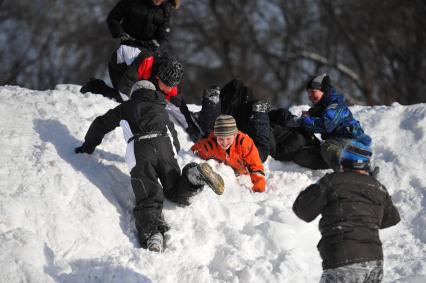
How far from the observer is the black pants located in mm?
5523

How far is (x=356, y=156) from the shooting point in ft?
14.6

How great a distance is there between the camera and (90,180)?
5.96 metres

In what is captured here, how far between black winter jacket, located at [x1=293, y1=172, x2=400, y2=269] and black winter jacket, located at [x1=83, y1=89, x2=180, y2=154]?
6.20ft

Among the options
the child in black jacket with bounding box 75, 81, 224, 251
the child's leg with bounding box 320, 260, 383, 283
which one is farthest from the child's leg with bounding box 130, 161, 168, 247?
the child's leg with bounding box 320, 260, 383, 283

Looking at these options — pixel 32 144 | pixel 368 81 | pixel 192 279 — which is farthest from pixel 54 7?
pixel 192 279

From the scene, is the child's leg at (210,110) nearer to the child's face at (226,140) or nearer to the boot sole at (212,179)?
the child's face at (226,140)

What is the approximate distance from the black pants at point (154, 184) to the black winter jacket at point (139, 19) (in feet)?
8.37

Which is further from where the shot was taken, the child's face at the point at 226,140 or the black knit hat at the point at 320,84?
the black knit hat at the point at 320,84

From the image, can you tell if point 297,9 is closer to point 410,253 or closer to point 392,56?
point 392,56

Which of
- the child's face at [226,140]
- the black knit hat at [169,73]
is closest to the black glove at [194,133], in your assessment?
the black knit hat at [169,73]

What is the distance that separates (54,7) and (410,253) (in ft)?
59.7

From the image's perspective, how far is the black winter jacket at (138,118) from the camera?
5.94m

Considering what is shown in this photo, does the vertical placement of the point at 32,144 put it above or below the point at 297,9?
below

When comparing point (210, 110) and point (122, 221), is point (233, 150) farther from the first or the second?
point (122, 221)
